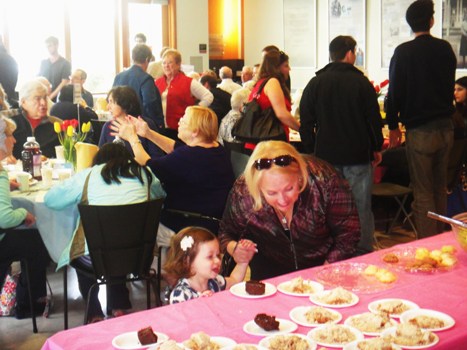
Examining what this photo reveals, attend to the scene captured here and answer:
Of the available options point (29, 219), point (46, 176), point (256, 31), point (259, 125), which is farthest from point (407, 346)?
point (256, 31)

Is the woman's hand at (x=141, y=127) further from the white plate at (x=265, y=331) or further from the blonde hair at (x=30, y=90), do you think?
the white plate at (x=265, y=331)

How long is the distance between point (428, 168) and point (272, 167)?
2.46 metres

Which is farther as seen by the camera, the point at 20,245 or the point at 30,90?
the point at 30,90

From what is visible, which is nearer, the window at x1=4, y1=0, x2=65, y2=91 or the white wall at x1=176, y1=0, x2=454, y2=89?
the window at x1=4, y1=0, x2=65, y2=91

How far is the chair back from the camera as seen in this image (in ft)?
11.2

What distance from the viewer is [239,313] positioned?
2254 mm

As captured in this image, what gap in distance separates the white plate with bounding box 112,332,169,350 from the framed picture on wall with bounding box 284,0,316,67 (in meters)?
10.4

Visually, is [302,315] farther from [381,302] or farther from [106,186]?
[106,186]

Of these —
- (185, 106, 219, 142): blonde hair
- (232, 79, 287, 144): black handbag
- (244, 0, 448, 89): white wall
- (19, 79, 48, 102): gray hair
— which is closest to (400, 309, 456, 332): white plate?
(185, 106, 219, 142): blonde hair

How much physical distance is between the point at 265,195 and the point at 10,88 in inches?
241

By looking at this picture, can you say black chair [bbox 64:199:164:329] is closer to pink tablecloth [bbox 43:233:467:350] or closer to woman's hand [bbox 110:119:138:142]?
woman's hand [bbox 110:119:138:142]

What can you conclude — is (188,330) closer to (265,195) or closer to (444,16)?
(265,195)

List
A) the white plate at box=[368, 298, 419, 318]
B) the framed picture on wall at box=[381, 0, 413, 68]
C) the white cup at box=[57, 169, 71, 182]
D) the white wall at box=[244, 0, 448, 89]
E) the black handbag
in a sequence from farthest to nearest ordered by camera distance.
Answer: the white wall at box=[244, 0, 448, 89], the framed picture on wall at box=[381, 0, 413, 68], the black handbag, the white cup at box=[57, 169, 71, 182], the white plate at box=[368, 298, 419, 318]

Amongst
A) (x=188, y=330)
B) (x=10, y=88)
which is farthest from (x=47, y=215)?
(x=10, y=88)
